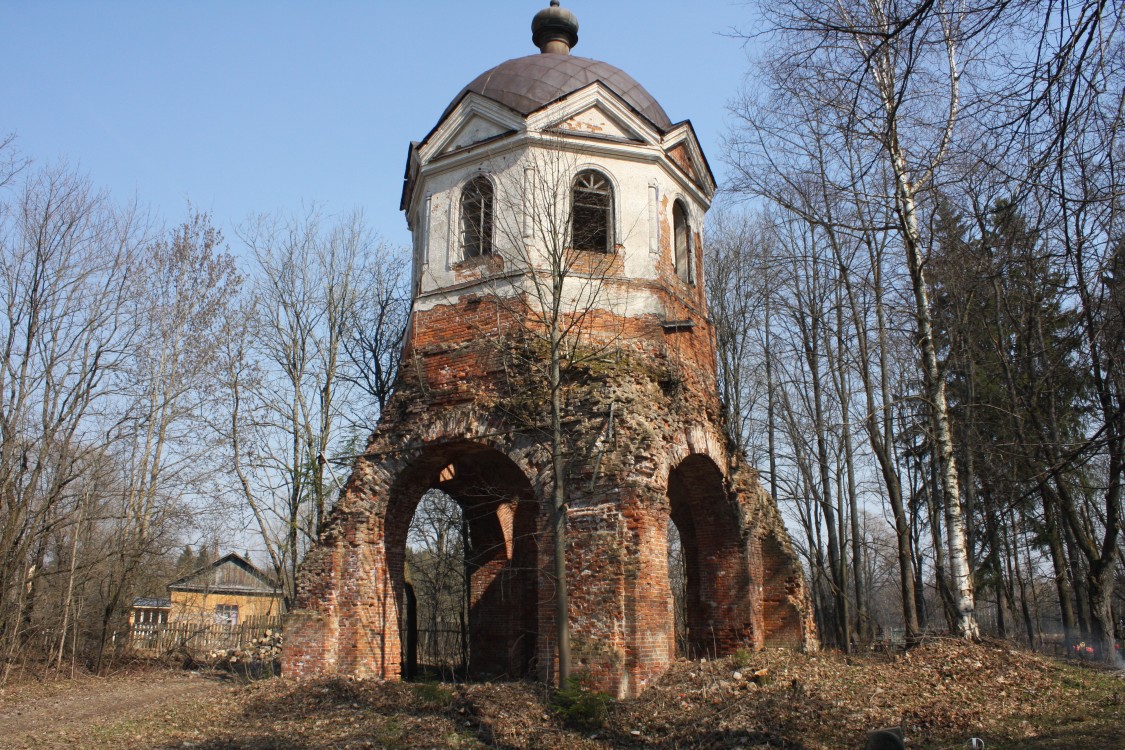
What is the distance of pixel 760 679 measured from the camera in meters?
9.91

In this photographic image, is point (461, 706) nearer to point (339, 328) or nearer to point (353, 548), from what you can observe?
point (353, 548)

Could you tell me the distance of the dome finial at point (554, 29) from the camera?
→ 50.0 feet

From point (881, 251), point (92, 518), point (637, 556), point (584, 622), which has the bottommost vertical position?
point (584, 622)

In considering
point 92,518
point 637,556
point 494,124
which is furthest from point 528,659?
point 92,518

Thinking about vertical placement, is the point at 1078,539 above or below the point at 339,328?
below

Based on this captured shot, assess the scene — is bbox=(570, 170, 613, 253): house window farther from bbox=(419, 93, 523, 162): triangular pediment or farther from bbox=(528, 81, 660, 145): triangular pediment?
bbox=(419, 93, 523, 162): triangular pediment

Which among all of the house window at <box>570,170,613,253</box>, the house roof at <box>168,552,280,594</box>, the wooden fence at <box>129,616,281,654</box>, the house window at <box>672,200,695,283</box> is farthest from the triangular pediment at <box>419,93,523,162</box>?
the house roof at <box>168,552,280,594</box>

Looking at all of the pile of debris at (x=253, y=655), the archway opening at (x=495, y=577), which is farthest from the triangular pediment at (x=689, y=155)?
the pile of debris at (x=253, y=655)

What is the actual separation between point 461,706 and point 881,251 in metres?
9.90

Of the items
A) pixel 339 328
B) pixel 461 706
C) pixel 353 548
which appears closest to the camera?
pixel 461 706

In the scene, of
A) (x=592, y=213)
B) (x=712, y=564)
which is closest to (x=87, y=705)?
(x=712, y=564)

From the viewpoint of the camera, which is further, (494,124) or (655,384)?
(494,124)

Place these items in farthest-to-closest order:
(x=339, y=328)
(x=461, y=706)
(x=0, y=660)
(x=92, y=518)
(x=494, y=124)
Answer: (x=339, y=328)
(x=92, y=518)
(x=0, y=660)
(x=494, y=124)
(x=461, y=706)

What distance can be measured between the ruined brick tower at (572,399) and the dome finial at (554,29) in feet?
4.28
